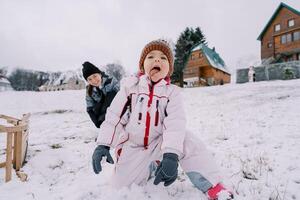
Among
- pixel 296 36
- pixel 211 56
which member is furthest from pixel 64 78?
pixel 296 36

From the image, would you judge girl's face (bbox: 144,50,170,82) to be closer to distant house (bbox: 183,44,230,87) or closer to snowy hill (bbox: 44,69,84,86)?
distant house (bbox: 183,44,230,87)

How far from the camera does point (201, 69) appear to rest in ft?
119

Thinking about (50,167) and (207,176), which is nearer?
(207,176)

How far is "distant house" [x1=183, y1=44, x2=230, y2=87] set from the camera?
34.8 meters

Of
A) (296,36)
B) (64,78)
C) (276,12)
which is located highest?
(276,12)

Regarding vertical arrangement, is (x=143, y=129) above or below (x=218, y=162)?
above

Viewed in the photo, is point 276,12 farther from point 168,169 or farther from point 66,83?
point 66,83

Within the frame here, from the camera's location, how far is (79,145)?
5.85 metres

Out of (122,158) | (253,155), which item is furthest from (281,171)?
(122,158)

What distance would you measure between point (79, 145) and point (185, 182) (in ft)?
11.8

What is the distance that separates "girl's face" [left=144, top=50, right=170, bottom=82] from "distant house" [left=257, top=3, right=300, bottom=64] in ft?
114

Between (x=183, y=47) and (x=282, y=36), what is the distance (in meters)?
14.1

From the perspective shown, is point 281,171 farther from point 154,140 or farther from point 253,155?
point 154,140

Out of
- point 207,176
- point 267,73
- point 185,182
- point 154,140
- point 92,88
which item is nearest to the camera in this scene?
point 207,176
